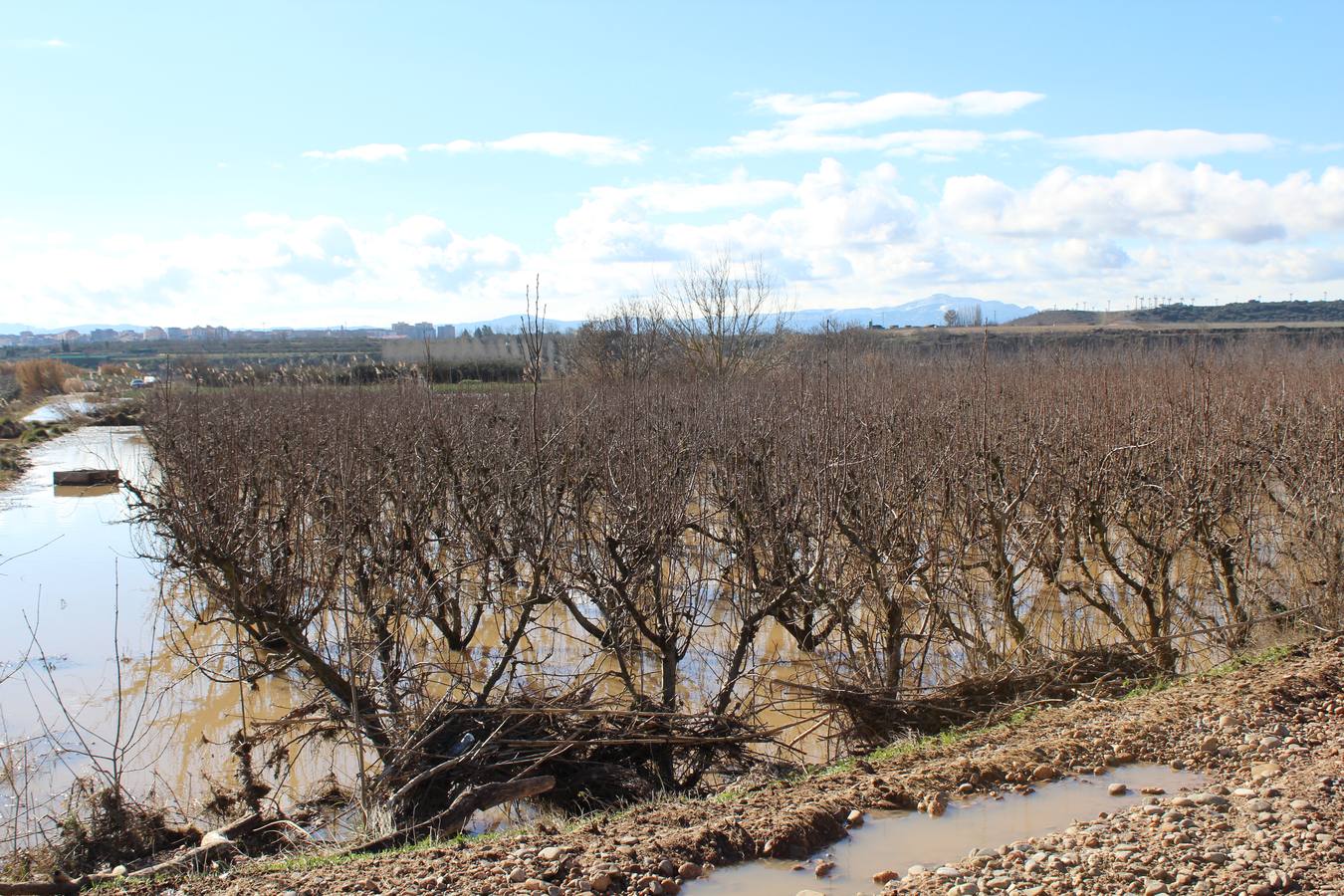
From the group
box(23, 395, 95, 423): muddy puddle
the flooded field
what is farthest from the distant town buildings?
the flooded field

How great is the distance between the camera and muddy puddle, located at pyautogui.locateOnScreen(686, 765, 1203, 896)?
450 cm

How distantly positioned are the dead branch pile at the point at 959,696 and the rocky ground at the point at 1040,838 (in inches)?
51.2

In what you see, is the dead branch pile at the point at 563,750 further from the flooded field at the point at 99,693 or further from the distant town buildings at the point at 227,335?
the distant town buildings at the point at 227,335

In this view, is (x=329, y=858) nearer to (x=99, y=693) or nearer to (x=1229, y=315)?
(x=99, y=693)

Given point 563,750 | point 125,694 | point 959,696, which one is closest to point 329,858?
point 563,750

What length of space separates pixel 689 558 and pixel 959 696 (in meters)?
3.50

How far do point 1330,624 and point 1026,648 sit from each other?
2901 millimetres

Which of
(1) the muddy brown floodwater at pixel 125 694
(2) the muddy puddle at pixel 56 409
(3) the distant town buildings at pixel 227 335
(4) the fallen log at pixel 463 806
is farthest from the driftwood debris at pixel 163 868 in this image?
(3) the distant town buildings at pixel 227 335

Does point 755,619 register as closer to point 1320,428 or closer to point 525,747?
point 525,747

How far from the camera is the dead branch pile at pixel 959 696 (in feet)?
25.9

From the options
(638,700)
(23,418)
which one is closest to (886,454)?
(638,700)

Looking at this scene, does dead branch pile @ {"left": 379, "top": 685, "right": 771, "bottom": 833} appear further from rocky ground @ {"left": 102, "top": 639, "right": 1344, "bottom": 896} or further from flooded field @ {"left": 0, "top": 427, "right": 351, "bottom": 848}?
flooded field @ {"left": 0, "top": 427, "right": 351, "bottom": 848}

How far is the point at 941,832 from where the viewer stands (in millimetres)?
4973

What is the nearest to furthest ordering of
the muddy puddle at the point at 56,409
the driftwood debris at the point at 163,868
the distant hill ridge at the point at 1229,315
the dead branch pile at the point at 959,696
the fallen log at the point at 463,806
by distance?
the driftwood debris at the point at 163,868
the fallen log at the point at 463,806
the dead branch pile at the point at 959,696
the muddy puddle at the point at 56,409
the distant hill ridge at the point at 1229,315
